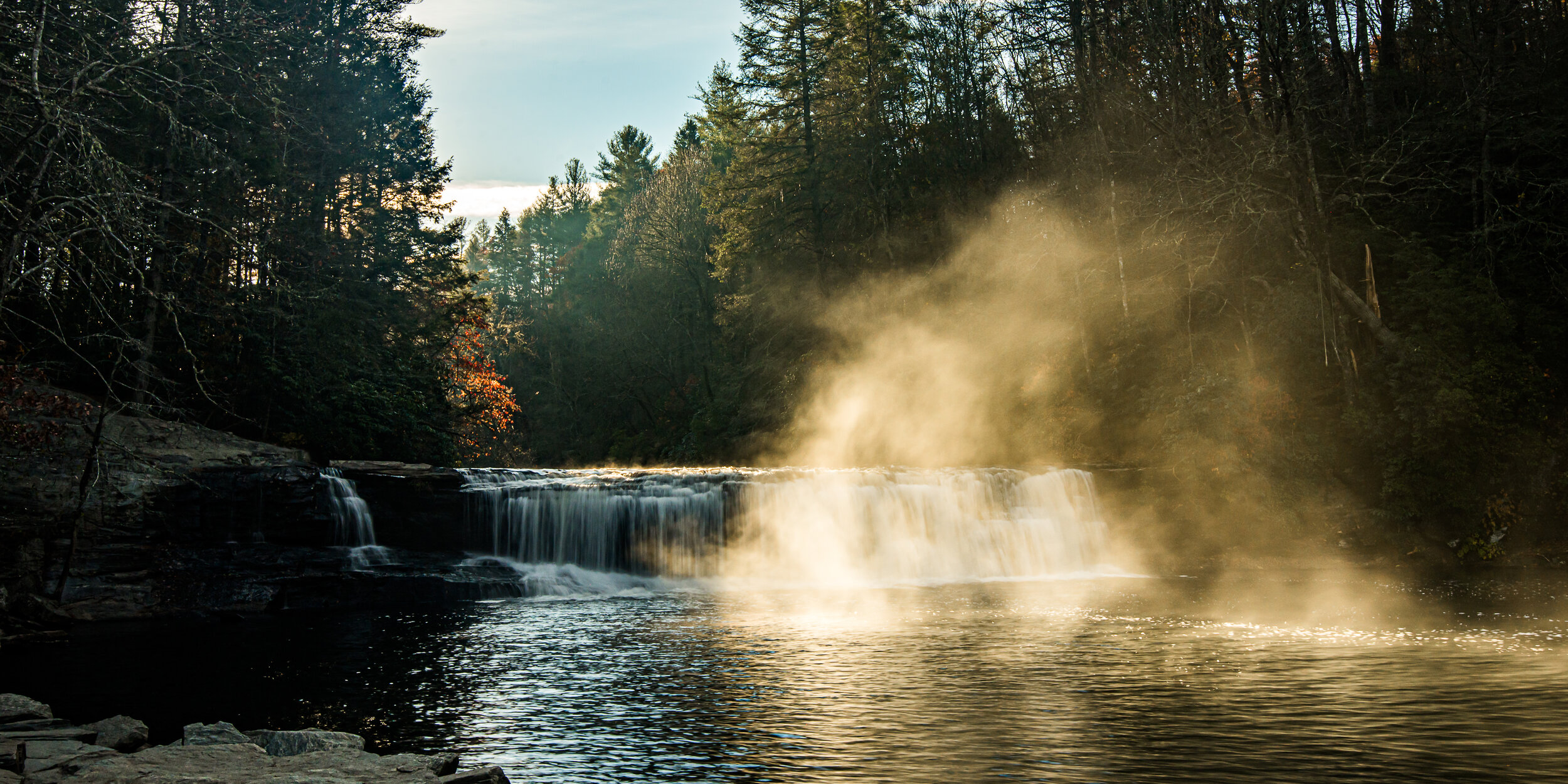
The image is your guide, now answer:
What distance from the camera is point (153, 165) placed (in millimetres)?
18625

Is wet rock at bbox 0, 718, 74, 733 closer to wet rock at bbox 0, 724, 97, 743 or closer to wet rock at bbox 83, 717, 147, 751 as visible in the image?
wet rock at bbox 0, 724, 97, 743

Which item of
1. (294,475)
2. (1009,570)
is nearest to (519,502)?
(294,475)

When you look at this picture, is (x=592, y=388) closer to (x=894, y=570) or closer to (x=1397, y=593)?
(x=894, y=570)

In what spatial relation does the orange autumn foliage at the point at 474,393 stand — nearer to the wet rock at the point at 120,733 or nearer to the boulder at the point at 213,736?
the wet rock at the point at 120,733

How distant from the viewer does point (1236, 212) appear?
70.9 feet

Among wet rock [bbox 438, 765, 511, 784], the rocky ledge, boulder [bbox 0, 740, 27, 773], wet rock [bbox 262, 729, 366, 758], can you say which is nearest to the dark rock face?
the rocky ledge

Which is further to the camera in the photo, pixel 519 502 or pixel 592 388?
pixel 592 388

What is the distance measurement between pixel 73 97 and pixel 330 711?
20.0 feet

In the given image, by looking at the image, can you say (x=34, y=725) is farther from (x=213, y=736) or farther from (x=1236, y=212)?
(x=1236, y=212)

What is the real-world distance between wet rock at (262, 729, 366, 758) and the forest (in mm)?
4120

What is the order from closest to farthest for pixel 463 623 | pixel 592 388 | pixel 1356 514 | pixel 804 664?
pixel 804 664 < pixel 463 623 < pixel 1356 514 < pixel 592 388

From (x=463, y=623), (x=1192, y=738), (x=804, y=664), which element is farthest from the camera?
(x=463, y=623)

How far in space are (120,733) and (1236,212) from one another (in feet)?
73.0

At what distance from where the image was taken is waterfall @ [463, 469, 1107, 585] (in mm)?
21641
